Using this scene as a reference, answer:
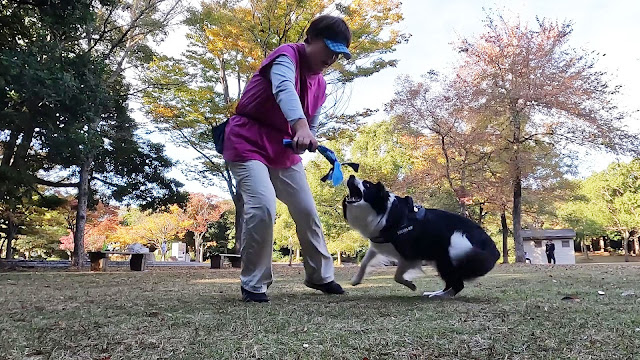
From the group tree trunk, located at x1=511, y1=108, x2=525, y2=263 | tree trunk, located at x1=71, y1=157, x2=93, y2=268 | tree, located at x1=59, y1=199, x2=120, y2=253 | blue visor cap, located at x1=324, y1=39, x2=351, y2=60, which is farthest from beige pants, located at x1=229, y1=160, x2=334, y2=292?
tree, located at x1=59, y1=199, x2=120, y2=253

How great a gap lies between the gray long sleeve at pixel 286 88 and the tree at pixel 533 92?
575 inches

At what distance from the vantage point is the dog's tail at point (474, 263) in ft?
9.27

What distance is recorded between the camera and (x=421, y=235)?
292 centimetres

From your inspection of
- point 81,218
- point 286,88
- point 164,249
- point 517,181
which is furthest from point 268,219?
point 164,249

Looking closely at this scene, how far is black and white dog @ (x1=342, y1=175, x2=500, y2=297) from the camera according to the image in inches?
113

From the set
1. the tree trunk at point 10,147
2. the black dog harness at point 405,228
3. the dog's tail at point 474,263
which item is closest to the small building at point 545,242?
the tree trunk at point 10,147

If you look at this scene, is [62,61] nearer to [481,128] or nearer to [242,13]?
[242,13]

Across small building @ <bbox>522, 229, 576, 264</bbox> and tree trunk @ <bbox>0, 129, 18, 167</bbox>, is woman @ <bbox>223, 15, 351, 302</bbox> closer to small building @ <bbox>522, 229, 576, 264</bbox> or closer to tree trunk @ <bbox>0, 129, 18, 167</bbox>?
tree trunk @ <bbox>0, 129, 18, 167</bbox>

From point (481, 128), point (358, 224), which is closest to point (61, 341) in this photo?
point (358, 224)

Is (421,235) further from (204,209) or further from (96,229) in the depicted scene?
(204,209)

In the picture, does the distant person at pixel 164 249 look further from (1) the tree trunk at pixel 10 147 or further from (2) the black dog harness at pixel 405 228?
(2) the black dog harness at pixel 405 228

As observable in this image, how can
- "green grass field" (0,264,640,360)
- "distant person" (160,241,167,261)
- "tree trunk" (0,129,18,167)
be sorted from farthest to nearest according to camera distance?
"distant person" (160,241,167,261) → "tree trunk" (0,129,18,167) → "green grass field" (0,264,640,360)

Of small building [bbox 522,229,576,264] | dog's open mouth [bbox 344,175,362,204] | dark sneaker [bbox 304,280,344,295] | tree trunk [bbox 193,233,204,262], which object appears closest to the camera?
dog's open mouth [bbox 344,175,362,204]

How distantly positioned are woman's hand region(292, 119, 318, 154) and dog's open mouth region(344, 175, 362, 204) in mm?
758
